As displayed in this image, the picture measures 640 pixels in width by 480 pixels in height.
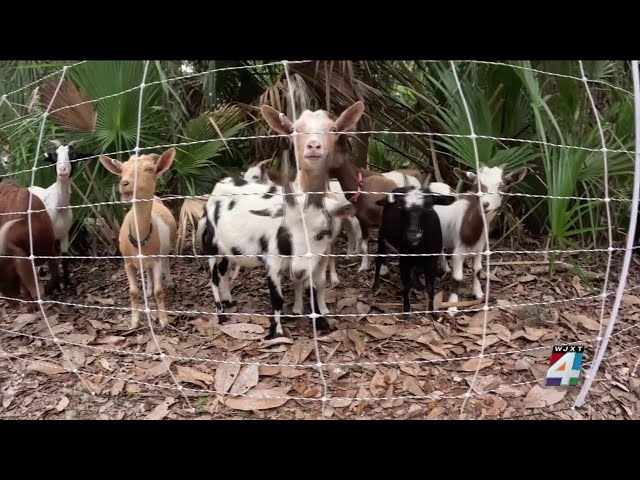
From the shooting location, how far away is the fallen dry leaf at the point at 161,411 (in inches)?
112

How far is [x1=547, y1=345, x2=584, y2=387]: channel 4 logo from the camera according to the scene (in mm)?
2760

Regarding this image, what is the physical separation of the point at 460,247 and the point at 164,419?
2.42 metres

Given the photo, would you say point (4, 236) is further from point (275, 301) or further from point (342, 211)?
point (342, 211)

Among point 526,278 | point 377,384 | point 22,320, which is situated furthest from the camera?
point 526,278

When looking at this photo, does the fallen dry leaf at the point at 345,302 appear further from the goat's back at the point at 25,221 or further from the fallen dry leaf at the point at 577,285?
the goat's back at the point at 25,221

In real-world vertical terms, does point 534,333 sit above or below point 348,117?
below

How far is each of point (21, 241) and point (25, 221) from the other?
0.54ft

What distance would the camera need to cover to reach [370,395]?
117 inches

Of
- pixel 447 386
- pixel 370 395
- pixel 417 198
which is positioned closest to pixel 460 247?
pixel 417 198

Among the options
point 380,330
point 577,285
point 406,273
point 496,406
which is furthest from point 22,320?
point 577,285

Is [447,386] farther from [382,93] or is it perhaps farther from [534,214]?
[382,93]

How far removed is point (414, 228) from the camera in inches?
129

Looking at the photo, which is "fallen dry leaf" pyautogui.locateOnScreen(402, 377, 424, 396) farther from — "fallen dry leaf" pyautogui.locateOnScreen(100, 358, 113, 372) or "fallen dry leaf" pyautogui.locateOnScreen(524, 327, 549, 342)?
"fallen dry leaf" pyautogui.locateOnScreen(100, 358, 113, 372)

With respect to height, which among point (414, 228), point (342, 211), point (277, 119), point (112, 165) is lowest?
point (414, 228)
